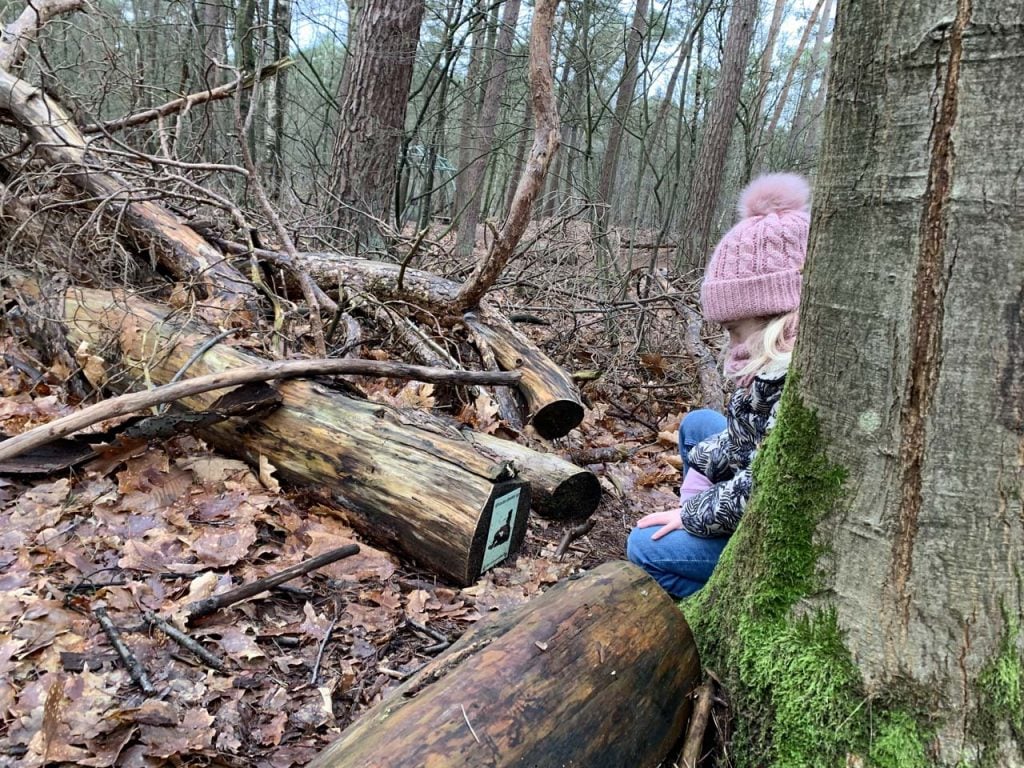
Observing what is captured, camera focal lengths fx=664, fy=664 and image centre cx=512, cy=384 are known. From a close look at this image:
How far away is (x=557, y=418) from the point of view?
4.26m

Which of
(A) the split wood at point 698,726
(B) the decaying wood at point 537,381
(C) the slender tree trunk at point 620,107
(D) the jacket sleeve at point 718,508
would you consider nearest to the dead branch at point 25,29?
(B) the decaying wood at point 537,381

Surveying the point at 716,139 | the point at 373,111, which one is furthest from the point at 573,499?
the point at 716,139

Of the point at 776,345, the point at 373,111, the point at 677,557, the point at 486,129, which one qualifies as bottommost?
the point at 677,557

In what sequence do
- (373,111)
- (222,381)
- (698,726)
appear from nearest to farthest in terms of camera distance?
(698,726)
(222,381)
(373,111)

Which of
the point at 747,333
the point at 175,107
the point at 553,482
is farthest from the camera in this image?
the point at 175,107

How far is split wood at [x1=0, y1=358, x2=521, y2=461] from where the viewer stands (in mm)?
2828

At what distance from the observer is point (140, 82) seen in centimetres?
584

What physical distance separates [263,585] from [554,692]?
4.76 ft

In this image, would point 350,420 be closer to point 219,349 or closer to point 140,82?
point 219,349

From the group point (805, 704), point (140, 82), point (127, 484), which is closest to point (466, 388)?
point (127, 484)

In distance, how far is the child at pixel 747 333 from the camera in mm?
2211

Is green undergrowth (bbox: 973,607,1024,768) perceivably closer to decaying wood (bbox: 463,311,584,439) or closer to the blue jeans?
the blue jeans

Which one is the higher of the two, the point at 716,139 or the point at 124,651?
the point at 716,139

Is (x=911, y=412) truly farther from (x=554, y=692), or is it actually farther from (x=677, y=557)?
(x=677, y=557)
